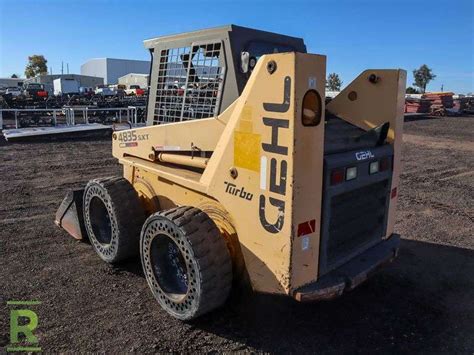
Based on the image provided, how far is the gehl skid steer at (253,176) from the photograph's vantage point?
2900 mm

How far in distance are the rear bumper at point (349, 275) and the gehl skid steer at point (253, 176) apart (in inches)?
0.5

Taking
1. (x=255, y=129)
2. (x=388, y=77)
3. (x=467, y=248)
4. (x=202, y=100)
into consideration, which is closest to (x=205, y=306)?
(x=255, y=129)

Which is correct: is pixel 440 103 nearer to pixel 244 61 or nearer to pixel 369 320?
pixel 369 320

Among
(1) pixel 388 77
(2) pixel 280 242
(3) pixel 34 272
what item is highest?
(1) pixel 388 77

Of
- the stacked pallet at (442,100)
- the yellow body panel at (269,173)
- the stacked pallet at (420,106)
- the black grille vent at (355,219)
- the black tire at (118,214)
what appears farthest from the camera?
the stacked pallet at (420,106)

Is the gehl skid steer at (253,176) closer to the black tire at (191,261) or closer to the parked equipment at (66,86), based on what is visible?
the black tire at (191,261)

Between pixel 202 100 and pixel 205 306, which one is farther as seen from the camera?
pixel 202 100

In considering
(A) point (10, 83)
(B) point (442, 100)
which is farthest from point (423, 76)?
(A) point (10, 83)

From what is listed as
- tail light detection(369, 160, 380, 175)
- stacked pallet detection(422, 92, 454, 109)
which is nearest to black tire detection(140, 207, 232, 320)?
tail light detection(369, 160, 380, 175)

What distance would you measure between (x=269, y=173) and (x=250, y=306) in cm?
148

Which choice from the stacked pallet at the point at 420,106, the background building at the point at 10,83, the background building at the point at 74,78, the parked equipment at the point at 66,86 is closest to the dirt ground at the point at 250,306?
the stacked pallet at the point at 420,106

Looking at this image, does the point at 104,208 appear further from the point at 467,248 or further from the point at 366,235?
the point at 467,248

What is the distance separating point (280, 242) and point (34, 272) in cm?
302

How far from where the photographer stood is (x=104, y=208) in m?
4.89
